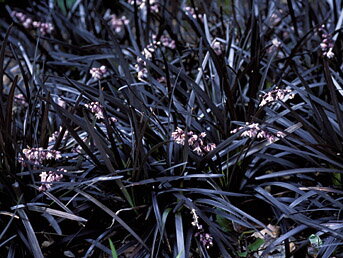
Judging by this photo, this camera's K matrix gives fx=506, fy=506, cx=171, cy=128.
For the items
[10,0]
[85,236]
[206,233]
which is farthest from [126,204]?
[10,0]

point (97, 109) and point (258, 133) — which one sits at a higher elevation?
point (97, 109)

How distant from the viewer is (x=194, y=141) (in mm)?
2303

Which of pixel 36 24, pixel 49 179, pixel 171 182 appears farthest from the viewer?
pixel 36 24

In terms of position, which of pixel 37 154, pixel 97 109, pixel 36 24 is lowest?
pixel 37 154

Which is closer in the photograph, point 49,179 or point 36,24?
point 49,179

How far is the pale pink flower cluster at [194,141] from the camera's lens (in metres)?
2.22

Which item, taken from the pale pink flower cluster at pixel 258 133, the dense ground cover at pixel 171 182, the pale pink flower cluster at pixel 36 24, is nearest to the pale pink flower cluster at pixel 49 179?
the dense ground cover at pixel 171 182

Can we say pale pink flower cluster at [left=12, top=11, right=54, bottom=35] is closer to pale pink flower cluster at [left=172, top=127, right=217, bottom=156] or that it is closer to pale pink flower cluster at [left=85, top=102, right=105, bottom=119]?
pale pink flower cluster at [left=85, top=102, right=105, bottom=119]

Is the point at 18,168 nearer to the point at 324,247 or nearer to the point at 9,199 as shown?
the point at 9,199

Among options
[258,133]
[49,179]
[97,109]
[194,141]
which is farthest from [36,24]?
[258,133]

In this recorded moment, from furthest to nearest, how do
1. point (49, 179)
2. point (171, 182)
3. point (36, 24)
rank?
point (36, 24)
point (171, 182)
point (49, 179)

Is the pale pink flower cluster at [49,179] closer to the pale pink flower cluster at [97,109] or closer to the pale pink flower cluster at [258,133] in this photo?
the pale pink flower cluster at [97,109]

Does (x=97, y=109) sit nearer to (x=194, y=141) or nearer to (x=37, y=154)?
(x=37, y=154)

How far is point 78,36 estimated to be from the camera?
13.6 feet
